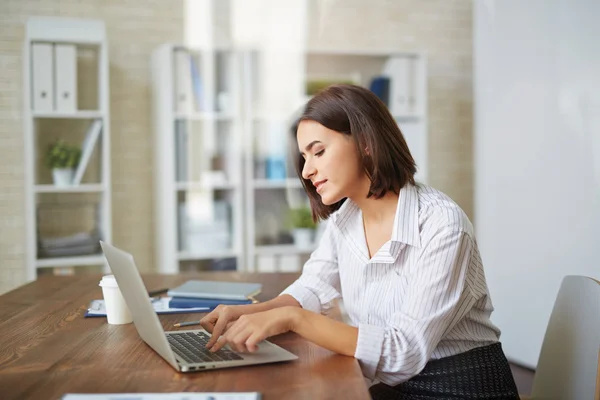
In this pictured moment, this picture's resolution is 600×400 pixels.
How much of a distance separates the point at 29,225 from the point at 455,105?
2.88 m

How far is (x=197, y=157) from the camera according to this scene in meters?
4.00

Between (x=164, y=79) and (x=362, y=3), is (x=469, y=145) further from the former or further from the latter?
(x=164, y=79)

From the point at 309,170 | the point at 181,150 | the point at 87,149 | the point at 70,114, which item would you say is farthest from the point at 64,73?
the point at 309,170

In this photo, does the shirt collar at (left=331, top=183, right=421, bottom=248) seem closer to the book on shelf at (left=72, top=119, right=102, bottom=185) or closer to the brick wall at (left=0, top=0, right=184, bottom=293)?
the book on shelf at (left=72, top=119, right=102, bottom=185)

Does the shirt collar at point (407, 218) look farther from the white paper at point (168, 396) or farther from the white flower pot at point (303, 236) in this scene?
the white flower pot at point (303, 236)

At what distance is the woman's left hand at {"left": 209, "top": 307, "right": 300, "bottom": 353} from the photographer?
4.06 ft

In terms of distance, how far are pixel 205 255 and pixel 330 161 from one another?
2.55 meters

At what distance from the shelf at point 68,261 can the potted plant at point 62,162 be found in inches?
16.5

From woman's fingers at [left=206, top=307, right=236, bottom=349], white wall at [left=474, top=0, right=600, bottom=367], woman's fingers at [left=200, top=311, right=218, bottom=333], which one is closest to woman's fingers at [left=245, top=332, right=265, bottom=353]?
woman's fingers at [left=206, top=307, right=236, bottom=349]

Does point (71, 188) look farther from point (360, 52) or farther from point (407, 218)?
point (407, 218)

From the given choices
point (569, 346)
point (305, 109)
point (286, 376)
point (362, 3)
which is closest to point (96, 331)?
point (286, 376)

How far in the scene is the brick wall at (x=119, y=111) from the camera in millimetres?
3961

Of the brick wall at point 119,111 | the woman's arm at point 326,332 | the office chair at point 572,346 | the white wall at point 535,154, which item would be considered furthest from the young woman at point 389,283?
the brick wall at point 119,111

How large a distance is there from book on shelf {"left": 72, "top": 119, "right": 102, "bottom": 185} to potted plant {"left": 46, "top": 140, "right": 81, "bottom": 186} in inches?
1.4
